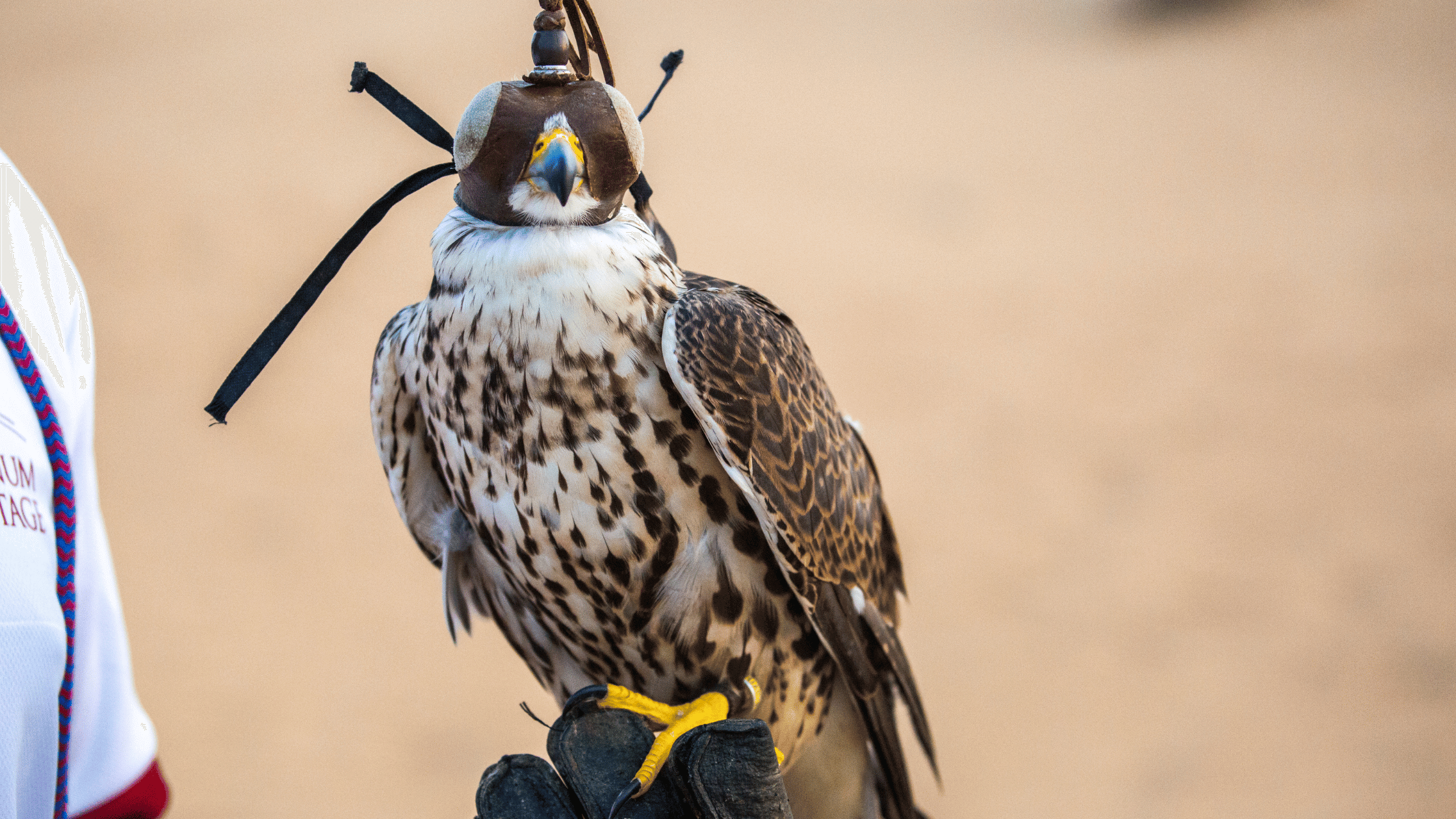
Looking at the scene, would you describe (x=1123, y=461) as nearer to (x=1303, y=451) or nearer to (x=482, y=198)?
(x=1303, y=451)

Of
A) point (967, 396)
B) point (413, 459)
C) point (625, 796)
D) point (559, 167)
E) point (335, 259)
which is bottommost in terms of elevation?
point (967, 396)

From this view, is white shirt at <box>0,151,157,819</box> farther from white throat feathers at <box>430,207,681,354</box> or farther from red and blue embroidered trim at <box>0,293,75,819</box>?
white throat feathers at <box>430,207,681,354</box>

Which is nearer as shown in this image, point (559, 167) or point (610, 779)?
point (559, 167)

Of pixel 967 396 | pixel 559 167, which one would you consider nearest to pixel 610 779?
pixel 559 167

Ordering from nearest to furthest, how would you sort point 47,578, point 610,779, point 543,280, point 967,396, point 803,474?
1. point 47,578
2. point 543,280
3. point 610,779
4. point 803,474
5. point 967,396

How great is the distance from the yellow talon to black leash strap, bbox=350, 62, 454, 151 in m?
0.67

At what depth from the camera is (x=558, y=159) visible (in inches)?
40.8

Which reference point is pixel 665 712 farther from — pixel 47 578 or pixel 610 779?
pixel 47 578

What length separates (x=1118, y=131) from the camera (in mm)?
9742

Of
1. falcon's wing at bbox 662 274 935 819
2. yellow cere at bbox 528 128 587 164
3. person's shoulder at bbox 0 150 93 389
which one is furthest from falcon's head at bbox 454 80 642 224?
person's shoulder at bbox 0 150 93 389

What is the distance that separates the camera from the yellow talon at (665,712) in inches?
49.0

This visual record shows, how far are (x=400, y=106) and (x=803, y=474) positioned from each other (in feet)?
2.15

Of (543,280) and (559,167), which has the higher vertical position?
(559,167)

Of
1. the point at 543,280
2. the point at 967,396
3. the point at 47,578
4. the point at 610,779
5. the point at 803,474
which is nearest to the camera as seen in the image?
the point at 47,578
